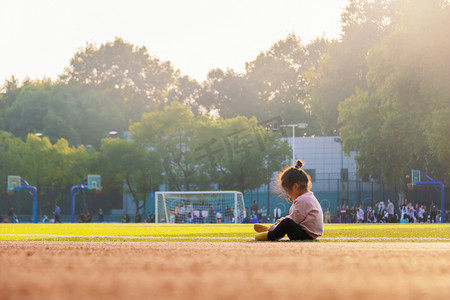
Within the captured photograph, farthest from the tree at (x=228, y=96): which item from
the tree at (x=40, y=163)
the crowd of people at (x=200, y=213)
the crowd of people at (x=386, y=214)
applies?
the crowd of people at (x=200, y=213)

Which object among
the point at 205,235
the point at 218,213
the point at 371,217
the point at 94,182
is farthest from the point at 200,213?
the point at 205,235

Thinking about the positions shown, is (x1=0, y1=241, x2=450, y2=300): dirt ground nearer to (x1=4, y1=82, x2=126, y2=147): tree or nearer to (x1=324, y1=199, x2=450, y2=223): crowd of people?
(x1=324, y1=199, x2=450, y2=223): crowd of people

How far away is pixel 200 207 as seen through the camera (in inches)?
1922

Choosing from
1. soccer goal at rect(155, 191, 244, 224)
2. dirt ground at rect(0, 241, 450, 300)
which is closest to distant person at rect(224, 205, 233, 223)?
soccer goal at rect(155, 191, 244, 224)

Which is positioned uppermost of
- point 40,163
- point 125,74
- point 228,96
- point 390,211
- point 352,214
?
point 125,74

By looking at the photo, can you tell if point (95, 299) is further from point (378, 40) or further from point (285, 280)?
point (378, 40)

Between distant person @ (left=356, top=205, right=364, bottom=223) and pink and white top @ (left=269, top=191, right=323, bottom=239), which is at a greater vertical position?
pink and white top @ (left=269, top=191, right=323, bottom=239)

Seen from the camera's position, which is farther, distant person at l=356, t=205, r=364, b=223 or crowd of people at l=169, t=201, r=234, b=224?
distant person at l=356, t=205, r=364, b=223

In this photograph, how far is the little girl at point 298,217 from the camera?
9.33 metres

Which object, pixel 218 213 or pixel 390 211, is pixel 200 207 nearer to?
pixel 218 213

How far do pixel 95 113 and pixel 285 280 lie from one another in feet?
232

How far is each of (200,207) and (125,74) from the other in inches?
1676

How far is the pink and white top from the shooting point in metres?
9.45

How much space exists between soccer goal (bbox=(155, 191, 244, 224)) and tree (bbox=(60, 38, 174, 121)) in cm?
3316
